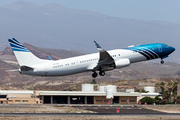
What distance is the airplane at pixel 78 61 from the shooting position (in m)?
63.0

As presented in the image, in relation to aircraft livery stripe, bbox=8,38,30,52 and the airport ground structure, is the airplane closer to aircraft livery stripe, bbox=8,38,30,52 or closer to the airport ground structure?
aircraft livery stripe, bbox=8,38,30,52

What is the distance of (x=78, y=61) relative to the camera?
6444 centimetres

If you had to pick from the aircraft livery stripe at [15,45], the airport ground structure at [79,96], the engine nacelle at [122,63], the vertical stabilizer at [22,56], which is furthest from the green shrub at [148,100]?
the aircraft livery stripe at [15,45]

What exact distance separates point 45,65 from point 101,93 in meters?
63.1

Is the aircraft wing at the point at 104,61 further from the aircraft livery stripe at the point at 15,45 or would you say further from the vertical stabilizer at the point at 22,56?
the aircraft livery stripe at the point at 15,45

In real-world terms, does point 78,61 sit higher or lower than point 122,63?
higher

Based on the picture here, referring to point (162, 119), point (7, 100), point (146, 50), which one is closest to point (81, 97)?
point (7, 100)

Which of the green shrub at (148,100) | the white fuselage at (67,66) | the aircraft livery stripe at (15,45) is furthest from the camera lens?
the green shrub at (148,100)

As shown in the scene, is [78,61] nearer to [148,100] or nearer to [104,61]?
[104,61]

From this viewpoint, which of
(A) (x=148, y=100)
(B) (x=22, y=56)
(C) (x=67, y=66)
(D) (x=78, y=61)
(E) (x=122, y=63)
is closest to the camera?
(B) (x=22, y=56)

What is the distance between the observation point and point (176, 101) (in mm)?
123875

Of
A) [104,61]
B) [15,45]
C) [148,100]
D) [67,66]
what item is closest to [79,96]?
[148,100]

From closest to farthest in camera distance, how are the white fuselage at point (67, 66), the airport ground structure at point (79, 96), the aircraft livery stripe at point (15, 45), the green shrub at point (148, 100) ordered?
the aircraft livery stripe at point (15, 45) → the white fuselage at point (67, 66) → the green shrub at point (148, 100) → the airport ground structure at point (79, 96)

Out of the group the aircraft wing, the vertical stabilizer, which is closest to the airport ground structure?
the vertical stabilizer
